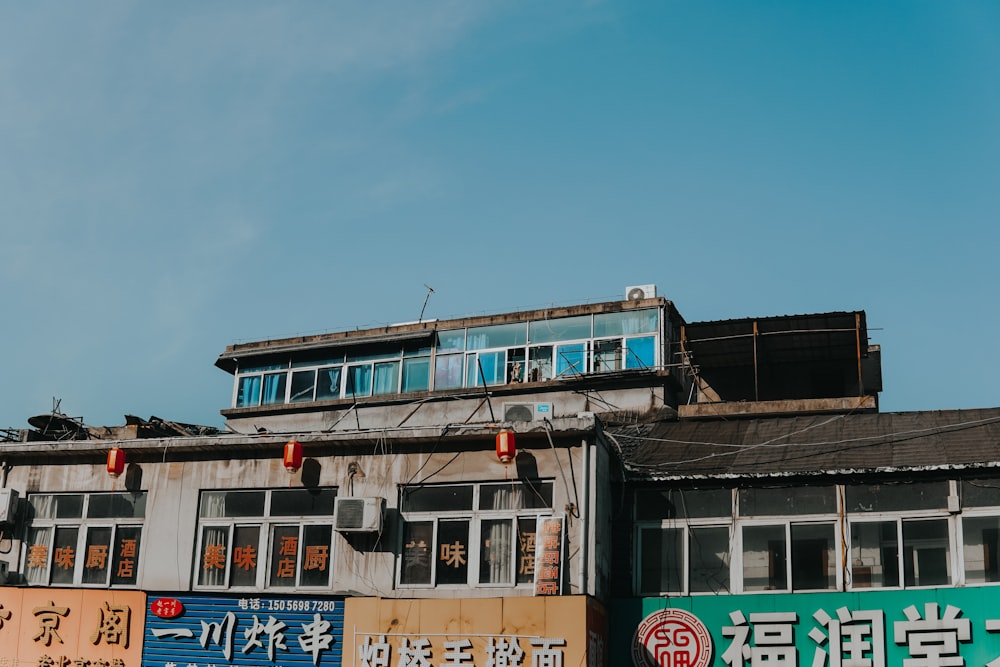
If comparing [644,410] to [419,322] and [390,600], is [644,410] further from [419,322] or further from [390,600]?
[390,600]

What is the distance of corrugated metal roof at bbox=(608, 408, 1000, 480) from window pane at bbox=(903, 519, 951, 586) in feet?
3.33

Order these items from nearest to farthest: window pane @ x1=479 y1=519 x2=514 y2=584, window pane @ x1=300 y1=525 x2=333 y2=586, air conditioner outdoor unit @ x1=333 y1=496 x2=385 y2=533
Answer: window pane @ x1=479 y1=519 x2=514 y2=584, air conditioner outdoor unit @ x1=333 y1=496 x2=385 y2=533, window pane @ x1=300 y1=525 x2=333 y2=586

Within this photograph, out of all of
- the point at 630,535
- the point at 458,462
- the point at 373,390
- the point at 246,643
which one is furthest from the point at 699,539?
the point at 373,390

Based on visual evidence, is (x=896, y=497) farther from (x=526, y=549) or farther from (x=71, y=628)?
(x=71, y=628)

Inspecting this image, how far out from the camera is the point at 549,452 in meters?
20.5

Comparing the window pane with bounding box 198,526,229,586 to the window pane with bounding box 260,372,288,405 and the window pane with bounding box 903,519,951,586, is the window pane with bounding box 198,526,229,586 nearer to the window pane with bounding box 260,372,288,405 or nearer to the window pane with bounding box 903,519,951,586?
the window pane with bounding box 903,519,951,586

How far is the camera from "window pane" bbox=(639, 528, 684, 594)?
20.7 m

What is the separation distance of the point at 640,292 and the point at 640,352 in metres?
2.08

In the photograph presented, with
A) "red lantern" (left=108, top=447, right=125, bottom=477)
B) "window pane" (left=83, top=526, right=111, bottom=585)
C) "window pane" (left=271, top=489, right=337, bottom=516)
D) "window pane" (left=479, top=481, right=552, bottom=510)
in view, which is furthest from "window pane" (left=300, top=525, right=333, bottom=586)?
"window pane" (left=83, top=526, right=111, bottom=585)

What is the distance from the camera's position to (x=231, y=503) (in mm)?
22172

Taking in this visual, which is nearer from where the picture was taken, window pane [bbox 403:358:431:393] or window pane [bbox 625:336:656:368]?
window pane [bbox 625:336:656:368]

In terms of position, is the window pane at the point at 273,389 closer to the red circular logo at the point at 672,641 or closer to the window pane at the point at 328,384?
the window pane at the point at 328,384

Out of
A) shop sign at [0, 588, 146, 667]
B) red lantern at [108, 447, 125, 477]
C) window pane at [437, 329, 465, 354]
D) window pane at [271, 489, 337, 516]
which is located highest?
window pane at [437, 329, 465, 354]

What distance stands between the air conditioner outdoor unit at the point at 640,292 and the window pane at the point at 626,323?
601 millimetres
